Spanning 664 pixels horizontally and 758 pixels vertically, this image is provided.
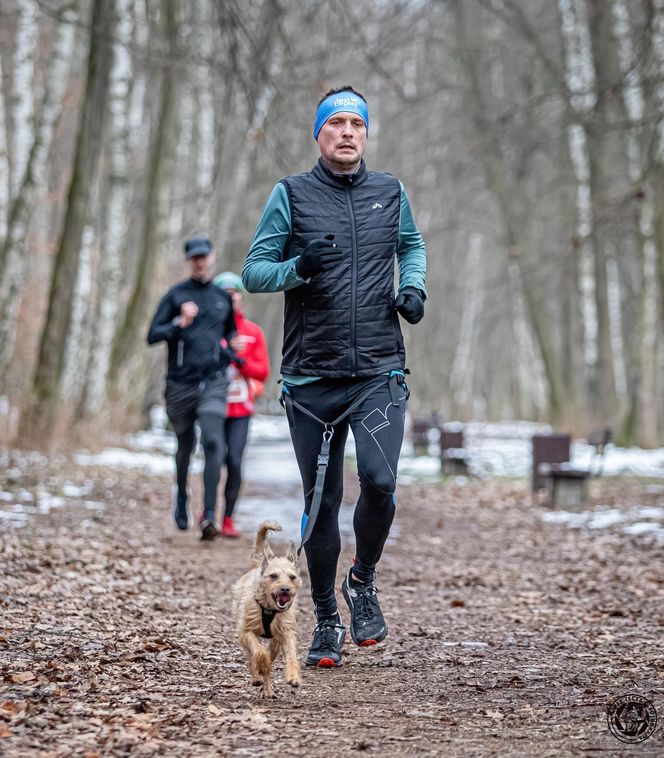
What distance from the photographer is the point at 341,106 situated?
5.23 metres

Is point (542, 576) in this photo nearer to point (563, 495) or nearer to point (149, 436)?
point (563, 495)

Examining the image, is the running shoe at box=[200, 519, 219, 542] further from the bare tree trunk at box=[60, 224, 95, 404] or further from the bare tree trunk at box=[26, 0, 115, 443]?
the bare tree trunk at box=[60, 224, 95, 404]

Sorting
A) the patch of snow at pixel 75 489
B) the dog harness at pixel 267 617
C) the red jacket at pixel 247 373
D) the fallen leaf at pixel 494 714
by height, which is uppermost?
the red jacket at pixel 247 373

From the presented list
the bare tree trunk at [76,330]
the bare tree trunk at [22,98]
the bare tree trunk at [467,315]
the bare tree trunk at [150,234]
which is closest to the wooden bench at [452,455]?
the bare tree trunk at [150,234]

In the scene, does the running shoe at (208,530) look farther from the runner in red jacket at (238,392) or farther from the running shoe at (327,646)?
the running shoe at (327,646)

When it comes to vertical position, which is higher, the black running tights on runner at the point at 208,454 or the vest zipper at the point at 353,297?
the vest zipper at the point at 353,297

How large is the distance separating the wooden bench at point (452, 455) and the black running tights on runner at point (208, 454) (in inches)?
386

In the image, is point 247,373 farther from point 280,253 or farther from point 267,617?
point 267,617

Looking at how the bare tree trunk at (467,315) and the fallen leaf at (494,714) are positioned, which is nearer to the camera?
the fallen leaf at (494,714)

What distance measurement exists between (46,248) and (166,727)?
1111 inches

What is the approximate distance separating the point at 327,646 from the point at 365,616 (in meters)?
0.23

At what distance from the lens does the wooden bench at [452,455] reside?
1891 centimetres

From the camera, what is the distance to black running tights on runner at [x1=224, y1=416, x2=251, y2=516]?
1003 centimetres

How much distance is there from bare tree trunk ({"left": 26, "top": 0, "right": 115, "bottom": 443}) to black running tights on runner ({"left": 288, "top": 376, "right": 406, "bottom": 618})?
9703mm
